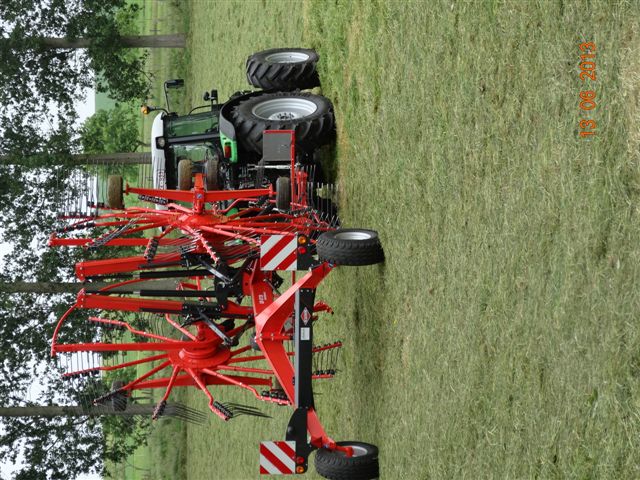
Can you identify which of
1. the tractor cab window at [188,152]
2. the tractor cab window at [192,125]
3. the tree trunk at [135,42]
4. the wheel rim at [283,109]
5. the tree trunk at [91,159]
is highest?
the tree trunk at [135,42]

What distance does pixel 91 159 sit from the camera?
19.8m

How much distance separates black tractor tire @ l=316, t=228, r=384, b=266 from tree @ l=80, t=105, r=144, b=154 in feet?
44.6

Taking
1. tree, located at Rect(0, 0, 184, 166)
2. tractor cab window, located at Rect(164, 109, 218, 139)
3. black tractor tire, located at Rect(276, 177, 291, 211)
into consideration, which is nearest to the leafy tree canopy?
tree, located at Rect(0, 0, 184, 166)

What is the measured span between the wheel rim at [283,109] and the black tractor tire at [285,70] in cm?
63

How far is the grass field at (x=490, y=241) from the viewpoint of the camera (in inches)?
183

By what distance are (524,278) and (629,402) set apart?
1.32m

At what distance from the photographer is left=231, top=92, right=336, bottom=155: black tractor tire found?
1058 cm

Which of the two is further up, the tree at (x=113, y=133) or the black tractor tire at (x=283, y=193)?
the black tractor tire at (x=283, y=193)

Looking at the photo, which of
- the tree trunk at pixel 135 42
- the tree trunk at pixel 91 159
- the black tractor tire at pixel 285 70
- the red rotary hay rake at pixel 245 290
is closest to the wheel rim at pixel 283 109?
the black tractor tire at pixel 285 70

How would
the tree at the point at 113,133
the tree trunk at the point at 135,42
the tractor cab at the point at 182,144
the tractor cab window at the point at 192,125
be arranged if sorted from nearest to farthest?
the tractor cab at the point at 182,144
the tractor cab window at the point at 192,125
the tree trunk at the point at 135,42
the tree at the point at 113,133

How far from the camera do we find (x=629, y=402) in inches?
171

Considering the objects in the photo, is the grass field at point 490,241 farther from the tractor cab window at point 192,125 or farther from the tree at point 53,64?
the tree at point 53,64

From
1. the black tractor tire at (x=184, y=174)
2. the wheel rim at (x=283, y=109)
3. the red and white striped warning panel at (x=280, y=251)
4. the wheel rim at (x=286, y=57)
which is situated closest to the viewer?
Result: the red and white striped warning panel at (x=280, y=251)

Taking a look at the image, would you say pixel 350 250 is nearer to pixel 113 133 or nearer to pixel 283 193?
pixel 283 193
